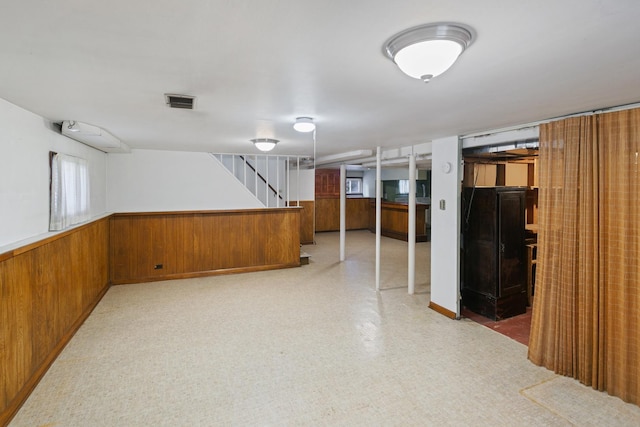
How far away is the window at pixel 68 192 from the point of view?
291 centimetres

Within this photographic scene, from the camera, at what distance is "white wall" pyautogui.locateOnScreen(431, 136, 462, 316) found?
11.7ft

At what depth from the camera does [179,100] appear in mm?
2219

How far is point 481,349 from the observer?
2.93 meters

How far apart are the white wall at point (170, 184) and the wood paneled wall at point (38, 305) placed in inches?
57.4

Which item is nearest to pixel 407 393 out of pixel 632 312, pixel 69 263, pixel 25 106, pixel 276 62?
pixel 632 312

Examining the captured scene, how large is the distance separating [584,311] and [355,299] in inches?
96.5

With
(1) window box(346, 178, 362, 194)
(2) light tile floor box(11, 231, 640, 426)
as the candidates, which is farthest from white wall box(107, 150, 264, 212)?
(1) window box(346, 178, 362, 194)

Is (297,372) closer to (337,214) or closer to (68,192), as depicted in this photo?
(68,192)

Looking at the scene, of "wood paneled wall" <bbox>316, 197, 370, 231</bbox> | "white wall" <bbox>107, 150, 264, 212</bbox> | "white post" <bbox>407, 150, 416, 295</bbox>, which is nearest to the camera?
"white post" <bbox>407, 150, 416, 295</bbox>

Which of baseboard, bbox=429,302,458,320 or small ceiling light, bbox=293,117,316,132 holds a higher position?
small ceiling light, bbox=293,117,316,132

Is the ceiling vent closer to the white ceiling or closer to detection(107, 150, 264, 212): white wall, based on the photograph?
the white ceiling

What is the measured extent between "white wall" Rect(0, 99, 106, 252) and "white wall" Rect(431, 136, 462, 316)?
394cm

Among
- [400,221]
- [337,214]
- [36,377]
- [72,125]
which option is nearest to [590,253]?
[36,377]

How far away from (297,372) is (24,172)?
266 centimetres
